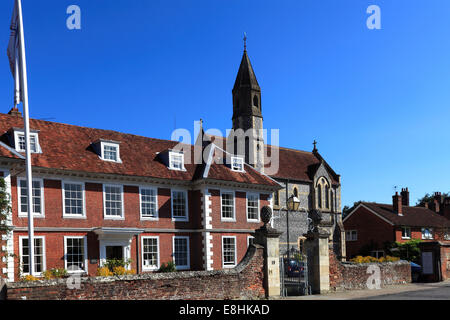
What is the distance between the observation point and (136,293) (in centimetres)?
1384

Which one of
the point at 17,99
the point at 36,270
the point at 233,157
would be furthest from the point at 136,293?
the point at 233,157

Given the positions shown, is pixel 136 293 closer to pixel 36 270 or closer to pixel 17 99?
pixel 17 99

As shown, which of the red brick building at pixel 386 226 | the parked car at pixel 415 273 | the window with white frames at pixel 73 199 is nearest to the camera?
the window with white frames at pixel 73 199

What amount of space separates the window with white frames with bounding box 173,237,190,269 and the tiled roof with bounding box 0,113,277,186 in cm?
388

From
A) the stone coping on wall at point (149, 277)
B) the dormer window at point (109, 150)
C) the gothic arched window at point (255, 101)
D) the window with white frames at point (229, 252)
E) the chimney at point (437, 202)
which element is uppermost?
the gothic arched window at point (255, 101)

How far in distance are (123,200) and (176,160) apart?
17.0ft

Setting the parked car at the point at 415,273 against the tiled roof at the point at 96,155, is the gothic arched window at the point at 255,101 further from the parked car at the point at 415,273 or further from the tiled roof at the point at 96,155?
the parked car at the point at 415,273

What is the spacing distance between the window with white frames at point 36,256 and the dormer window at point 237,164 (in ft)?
44.8

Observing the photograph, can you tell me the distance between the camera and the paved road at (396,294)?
1814cm

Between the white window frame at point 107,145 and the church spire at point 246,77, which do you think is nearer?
the white window frame at point 107,145

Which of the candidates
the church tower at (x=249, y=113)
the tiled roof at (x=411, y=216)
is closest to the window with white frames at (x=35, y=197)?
the church tower at (x=249, y=113)

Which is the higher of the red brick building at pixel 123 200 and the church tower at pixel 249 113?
the church tower at pixel 249 113

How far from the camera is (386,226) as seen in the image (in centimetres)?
4909

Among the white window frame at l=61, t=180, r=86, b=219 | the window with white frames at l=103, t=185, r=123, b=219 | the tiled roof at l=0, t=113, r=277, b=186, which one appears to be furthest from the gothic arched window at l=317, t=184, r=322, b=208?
the white window frame at l=61, t=180, r=86, b=219
